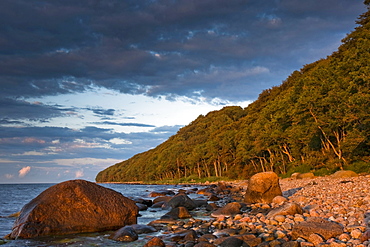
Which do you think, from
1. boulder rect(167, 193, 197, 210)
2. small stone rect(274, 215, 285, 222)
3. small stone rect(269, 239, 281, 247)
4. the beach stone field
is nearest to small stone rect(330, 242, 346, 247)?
A: the beach stone field

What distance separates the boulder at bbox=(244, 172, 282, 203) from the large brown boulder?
9323 mm

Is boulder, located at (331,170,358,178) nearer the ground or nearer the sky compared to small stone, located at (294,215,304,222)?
nearer the sky

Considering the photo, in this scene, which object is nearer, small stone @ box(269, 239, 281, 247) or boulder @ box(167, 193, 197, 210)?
small stone @ box(269, 239, 281, 247)

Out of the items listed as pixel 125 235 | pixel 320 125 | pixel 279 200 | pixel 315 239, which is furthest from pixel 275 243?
pixel 320 125

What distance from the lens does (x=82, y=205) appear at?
38.0 ft

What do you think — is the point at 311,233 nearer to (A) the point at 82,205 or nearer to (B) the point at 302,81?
(A) the point at 82,205

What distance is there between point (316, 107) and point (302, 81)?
1441 cm

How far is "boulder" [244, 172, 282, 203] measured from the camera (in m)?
19.1

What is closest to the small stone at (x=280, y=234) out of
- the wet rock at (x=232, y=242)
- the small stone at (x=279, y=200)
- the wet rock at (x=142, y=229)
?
the wet rock at (x=232, y=242)

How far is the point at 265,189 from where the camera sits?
19.2 meters

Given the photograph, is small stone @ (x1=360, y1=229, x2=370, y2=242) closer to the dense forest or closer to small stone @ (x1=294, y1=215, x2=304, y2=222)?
small stone @ (x1=294, y1=215, x2=304, y2=222)

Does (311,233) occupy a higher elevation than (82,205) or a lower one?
lower

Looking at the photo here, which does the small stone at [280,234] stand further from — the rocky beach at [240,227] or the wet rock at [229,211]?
the wet rock at [229,211]

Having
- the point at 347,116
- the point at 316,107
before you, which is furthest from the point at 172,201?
the point at 316,107
